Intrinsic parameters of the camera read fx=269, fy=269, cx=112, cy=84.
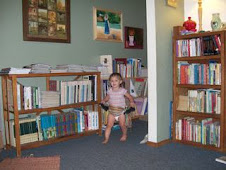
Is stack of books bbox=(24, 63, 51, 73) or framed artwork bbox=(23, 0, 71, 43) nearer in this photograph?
stack of books bbox=(24, 63, 51, 73)

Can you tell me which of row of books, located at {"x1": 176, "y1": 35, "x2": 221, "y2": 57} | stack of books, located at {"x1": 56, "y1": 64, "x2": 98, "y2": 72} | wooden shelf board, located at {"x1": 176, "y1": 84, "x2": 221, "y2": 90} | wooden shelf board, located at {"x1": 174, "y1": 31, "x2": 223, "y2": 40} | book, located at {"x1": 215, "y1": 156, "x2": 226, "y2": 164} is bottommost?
book, located at {"x1": 215, "y1": 156, "x2": 226, "y2": 164}

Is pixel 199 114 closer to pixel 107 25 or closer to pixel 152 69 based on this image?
pixel 152 69

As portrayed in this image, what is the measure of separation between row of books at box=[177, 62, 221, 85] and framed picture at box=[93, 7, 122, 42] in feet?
5.66

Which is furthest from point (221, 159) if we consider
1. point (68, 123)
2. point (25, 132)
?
point (25, 132)

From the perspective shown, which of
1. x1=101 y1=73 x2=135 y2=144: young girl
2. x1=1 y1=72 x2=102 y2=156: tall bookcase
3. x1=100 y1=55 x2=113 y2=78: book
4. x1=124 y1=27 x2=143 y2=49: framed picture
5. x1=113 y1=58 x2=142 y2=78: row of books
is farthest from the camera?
x1=124 y1=27 x2=143 y2=49: framed picture

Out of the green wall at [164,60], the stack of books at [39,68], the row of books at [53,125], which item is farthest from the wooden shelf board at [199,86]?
the stack of books at [39,68]

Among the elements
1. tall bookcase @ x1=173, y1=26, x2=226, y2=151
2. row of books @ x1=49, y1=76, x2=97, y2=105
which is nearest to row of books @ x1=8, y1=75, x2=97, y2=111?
row of books @ x1=49, y1=76, x2=97, y2=105

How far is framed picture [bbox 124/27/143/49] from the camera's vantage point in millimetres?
5320

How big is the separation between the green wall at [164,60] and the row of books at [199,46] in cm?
16

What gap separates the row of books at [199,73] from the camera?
333 centimetres

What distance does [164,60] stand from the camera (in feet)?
11.9

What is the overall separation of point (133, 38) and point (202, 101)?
2400 millimetres

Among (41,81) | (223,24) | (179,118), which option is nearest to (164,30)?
(223,24)

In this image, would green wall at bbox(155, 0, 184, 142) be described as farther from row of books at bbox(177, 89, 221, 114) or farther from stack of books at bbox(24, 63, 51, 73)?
stack of books at bbox(24, 63, 51, 73)
